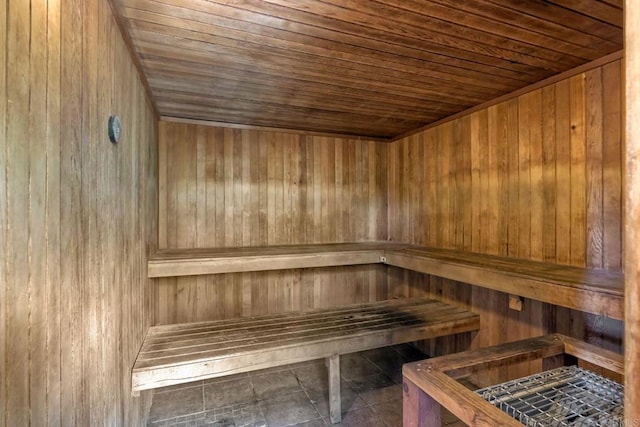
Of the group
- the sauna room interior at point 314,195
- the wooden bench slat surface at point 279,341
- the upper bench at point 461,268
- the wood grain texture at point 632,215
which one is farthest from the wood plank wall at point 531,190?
the wood grain texture at point 632,215

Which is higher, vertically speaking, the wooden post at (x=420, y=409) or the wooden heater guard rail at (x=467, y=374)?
the wooden heater guard rail at (x=467, y=374)

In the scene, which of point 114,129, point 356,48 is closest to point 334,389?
point 114,129

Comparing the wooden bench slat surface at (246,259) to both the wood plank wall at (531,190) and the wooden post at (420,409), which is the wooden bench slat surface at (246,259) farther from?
the wooden post at (420,409)

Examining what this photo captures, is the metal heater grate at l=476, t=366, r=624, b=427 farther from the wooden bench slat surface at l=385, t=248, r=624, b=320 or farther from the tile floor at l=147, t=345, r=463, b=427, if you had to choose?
the tile floor at l=147, t=345, r=463, b=427

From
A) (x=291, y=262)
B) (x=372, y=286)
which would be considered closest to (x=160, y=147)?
(x=291, y=262)

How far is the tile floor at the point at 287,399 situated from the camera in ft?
6.77

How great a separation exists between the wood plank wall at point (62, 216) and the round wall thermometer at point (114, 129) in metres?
0.04

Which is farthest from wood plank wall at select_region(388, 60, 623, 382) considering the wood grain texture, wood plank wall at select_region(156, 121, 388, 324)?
the wood grain texture

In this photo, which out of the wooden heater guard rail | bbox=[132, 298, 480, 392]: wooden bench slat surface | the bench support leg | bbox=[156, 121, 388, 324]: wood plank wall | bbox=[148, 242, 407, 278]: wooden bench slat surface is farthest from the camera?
bbox=[156, 121, 388, 324]: wood plank wall

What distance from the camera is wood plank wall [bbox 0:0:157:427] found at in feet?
2.00

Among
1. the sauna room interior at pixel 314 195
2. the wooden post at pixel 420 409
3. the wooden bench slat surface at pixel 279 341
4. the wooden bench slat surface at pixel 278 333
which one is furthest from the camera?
the wooden bench slat surface at pixel 278 333

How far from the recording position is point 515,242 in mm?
2230

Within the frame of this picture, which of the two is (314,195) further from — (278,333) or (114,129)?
(114,129)

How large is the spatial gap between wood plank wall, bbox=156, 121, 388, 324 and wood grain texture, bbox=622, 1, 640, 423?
2715 millimetres
